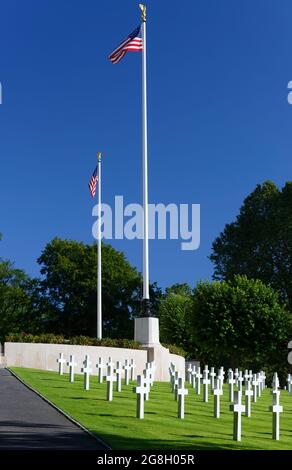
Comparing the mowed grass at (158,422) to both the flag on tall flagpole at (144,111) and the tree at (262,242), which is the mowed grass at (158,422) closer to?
the flag on tall flagpole at (144,111)

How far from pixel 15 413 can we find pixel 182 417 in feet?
12.6

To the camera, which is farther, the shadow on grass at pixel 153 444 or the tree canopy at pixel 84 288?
the tree canopy at pixel 84 288

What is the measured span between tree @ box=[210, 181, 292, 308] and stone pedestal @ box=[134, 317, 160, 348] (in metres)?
27.9

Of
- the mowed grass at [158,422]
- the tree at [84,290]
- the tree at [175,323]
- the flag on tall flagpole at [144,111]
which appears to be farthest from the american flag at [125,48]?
the tree at [84,290]

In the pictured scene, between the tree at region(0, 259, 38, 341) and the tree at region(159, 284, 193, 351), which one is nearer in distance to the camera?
the tree at region(159, 284, 193, 351)

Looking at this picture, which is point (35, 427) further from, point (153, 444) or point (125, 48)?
point (125, 48)

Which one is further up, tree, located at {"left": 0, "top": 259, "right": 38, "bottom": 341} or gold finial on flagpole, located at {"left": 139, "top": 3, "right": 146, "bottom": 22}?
gold finial on flagpole, located at {"left": 139, "top": 3, "right": 146, "bottom": 22}

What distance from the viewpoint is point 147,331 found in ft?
125

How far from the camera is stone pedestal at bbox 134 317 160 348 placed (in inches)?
1496

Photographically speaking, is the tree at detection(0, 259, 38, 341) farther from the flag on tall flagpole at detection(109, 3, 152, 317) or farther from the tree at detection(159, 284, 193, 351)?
the flag on tall flagpole at detection(109, 3, 152, 317)

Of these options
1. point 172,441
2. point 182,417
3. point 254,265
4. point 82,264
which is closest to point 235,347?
point 254,265

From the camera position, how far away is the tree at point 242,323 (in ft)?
177

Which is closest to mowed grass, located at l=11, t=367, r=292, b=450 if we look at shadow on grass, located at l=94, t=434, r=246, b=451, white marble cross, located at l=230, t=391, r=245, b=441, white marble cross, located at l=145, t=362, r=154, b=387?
shadow on grass, located at l=94, t=434, r=246, b=451

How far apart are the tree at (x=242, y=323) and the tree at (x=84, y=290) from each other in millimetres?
17223
